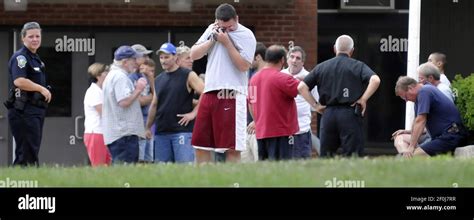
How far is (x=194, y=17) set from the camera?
66.4ft

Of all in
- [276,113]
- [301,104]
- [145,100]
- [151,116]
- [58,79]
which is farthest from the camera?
[58,79]

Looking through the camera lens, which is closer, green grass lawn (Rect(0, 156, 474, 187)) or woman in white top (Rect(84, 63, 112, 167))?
green grass lawn (Rect(0, 156, 474, 187))

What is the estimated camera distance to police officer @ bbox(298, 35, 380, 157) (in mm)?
14289

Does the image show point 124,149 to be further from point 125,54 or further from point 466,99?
point 466,99

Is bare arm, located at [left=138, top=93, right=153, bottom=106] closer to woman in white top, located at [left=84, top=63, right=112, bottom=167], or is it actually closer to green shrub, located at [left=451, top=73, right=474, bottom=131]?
woman in white top, located at [left=84, top=63, right=112, bottom=167]

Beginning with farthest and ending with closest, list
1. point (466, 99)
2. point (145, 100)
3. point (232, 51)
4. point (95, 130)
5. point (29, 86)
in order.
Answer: point (466, 99) → point (145, 100) → point (95, 130) → point (29, 86) → point (232, 51)

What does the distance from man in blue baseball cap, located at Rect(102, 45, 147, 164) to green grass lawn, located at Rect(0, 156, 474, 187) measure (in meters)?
2.55

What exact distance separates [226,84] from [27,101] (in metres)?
2.39

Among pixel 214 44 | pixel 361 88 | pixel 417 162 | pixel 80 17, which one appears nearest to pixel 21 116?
pixel 214 44

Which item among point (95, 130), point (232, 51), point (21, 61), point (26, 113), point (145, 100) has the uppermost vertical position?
point (232, 51)

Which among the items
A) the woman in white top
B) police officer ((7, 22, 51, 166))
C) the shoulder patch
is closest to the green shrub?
the woman in white top

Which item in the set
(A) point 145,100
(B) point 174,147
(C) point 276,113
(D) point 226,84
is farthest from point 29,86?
(C) point 276,113

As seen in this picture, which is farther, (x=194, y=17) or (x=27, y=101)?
(x=194, y=17)
